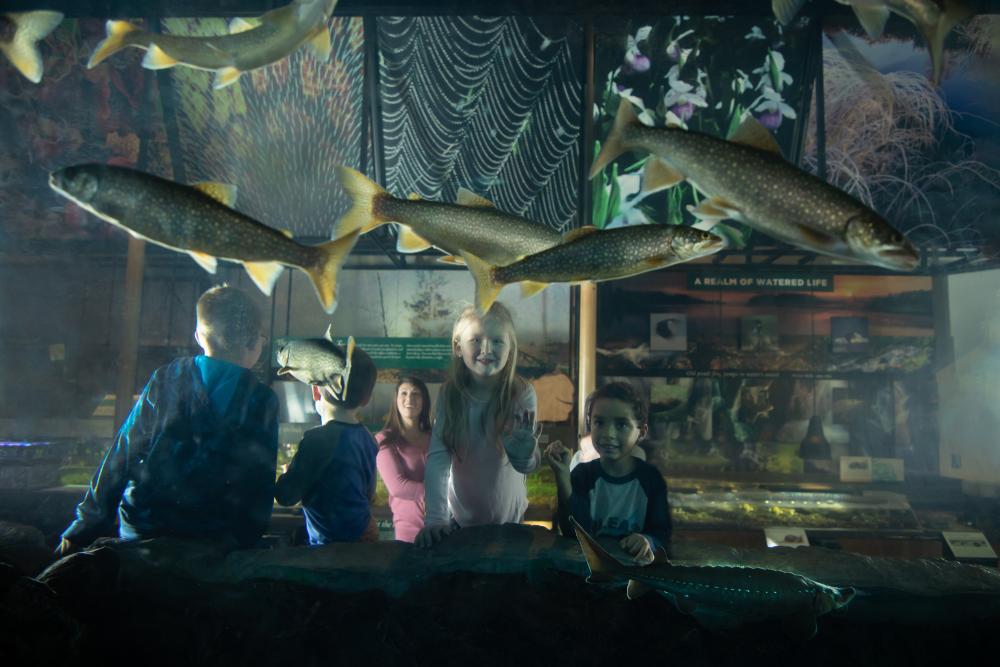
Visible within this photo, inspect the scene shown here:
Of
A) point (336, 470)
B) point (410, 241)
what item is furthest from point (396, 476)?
point (410, 241)

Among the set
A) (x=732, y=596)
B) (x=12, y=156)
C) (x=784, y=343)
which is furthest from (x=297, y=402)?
(x=784, y=343)

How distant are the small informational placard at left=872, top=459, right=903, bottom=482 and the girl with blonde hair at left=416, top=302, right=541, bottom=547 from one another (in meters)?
1.82

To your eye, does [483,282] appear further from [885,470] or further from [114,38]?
[885,470]

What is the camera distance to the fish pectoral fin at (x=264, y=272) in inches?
60.9

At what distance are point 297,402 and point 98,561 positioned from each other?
1.06m

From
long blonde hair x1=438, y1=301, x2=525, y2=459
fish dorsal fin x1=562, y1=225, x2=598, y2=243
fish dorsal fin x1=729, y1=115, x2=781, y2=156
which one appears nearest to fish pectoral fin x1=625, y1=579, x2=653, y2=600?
long blonde hair x1=438, y1=301, x2=525, y2=459

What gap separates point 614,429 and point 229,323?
4.90 ft

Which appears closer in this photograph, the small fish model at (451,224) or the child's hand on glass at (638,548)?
the small fish model at (451,224)

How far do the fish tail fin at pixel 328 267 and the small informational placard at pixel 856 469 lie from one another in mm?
2650

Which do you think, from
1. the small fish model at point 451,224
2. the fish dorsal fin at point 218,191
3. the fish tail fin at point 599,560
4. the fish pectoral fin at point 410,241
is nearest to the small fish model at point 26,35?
the fish dorsal fin at point 218,191

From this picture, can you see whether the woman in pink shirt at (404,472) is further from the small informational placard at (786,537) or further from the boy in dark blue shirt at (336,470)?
the small informational placard at (786,537)

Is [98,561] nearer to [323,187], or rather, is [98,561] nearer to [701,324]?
[323,187]

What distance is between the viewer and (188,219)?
57.6 inches

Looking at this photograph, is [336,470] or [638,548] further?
[336,470]
